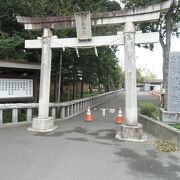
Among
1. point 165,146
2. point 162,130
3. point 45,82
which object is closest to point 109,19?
point 45,82

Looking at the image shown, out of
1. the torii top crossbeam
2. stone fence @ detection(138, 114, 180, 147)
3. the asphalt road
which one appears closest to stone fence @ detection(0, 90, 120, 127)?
the asphalt road

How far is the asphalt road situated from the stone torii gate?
0.80 meters

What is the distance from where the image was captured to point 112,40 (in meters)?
10.2

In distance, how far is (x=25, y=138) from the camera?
9094mm

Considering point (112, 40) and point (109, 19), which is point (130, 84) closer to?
point (112, 40)

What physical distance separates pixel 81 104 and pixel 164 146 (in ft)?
34.9

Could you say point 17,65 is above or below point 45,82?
above

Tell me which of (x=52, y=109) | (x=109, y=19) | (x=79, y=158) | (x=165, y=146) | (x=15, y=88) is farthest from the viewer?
(x=52, y=109)

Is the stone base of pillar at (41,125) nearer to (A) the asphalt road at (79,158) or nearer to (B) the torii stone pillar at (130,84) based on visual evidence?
(A) the asphalt road at (79,158)

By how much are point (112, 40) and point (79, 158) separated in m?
5.14

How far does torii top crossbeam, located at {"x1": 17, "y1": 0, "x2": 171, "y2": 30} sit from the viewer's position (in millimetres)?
9578

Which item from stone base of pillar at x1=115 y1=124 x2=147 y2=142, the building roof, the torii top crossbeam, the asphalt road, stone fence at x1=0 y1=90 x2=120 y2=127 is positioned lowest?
the asphalt road

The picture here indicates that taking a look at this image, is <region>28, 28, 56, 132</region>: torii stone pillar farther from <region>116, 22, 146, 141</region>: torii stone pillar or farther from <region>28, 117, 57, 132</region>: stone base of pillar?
<region>116, 22, 146, 141</region>: torii stone pillar

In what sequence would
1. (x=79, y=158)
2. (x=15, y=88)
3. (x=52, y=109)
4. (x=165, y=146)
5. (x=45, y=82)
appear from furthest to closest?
(x=52, y=109)
(x=15, y=88)
(x=45, y=82)
(x=165, y=146)
(x=79, y=158)
